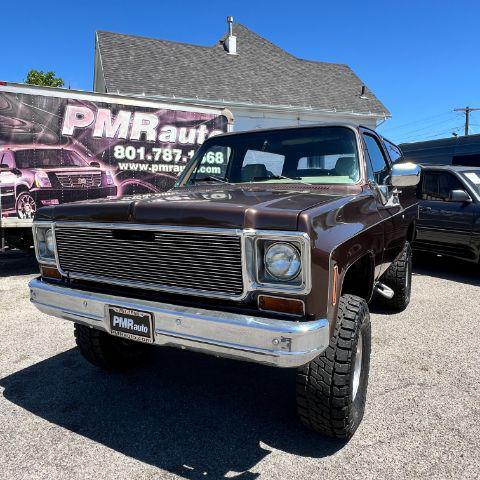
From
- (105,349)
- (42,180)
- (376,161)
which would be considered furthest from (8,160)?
(376,161)

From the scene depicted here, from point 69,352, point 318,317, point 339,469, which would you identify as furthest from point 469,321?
point 69,352

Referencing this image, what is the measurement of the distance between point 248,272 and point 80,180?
5.96m

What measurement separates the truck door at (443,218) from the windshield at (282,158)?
4094mm

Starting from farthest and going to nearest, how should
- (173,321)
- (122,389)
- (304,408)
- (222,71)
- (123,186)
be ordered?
1. (222,71)
2. (123,186)
3. (122,389)
4. (304,408)
5. (173,321)

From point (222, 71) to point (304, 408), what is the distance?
16.1 m

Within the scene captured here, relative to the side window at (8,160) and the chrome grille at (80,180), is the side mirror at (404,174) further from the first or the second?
the side window at (8,160)

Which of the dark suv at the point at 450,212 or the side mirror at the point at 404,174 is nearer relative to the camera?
the side mirror at the point at 404,174

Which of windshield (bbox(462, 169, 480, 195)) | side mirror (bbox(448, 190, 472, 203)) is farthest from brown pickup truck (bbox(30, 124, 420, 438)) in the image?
windshield (bbox(462, 169, 480, 195))

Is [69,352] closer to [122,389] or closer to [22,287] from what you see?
[122,389]

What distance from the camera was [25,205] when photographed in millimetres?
6918

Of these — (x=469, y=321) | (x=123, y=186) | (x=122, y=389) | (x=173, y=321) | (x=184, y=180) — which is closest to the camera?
(x=173, y=321)

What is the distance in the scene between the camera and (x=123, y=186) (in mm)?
7793

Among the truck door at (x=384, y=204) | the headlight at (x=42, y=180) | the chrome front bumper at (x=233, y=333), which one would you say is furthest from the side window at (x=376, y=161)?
the headlight at (x=42, y=180)

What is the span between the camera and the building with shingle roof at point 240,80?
14680 mm
